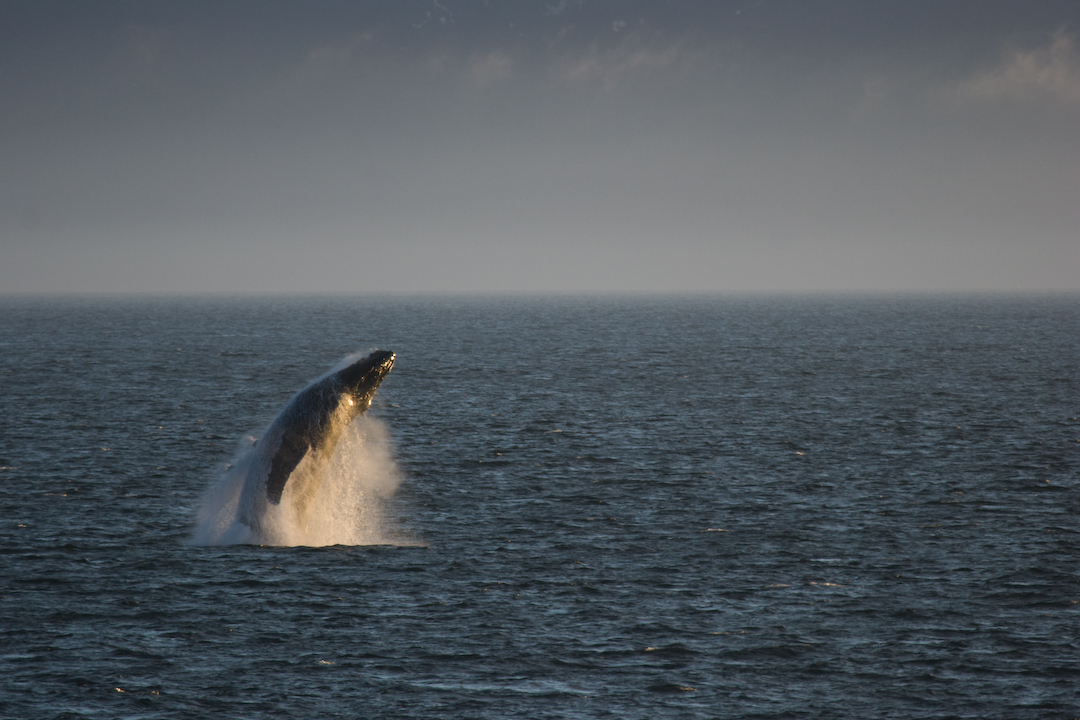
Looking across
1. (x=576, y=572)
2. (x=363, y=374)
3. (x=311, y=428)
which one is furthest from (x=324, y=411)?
(x=576, y=572)

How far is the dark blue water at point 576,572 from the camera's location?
20047 mm

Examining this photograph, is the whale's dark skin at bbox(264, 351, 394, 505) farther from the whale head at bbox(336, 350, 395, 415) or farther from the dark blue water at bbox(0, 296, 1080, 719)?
the dark blue water at bbox(0, 296, 1080, 719)

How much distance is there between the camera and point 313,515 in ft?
95.5

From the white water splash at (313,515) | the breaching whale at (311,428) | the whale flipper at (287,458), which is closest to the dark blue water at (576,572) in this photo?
the white water splash at (313,515)

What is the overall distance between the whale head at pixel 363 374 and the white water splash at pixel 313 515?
116 cm

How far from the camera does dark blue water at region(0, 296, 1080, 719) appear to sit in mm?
20047

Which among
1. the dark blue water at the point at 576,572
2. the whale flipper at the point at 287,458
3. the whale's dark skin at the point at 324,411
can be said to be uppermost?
the whale's dark skin at the point at 324,411

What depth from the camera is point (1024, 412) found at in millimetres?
59125

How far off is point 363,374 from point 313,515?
6.90 meters

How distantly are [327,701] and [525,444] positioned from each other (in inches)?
1157

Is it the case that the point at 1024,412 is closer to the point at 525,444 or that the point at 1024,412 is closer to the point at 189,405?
the point at 525,444

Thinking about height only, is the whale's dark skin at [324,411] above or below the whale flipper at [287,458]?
above

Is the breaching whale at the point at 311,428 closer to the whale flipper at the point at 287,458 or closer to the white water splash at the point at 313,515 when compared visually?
the whale flipper at the point at 287,458

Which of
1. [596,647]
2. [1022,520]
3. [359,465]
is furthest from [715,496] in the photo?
[359,465]
